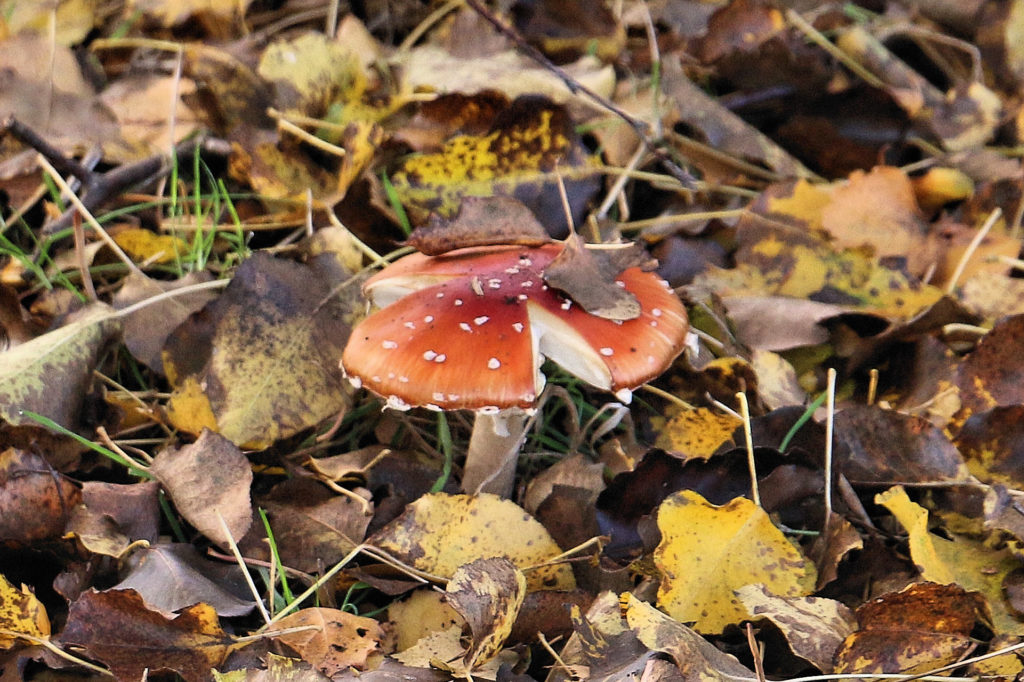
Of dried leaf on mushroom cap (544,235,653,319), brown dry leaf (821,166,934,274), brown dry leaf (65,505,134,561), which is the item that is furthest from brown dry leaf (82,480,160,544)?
brown dry leaf (821,166,934,274)

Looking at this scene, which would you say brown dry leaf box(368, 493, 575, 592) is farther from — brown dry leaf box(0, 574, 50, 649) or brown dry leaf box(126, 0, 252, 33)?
brown dry leaf box(126, 0, 252, 33)

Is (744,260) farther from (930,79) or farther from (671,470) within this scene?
(930,79)

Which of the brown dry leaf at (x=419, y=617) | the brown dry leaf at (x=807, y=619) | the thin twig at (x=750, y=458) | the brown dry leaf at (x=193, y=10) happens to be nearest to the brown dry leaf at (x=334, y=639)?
the brown dry leaf at (x=419, y=617)

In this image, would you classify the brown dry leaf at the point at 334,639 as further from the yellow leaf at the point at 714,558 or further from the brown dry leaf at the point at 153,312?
the brown dry leaf at the point at 153,312

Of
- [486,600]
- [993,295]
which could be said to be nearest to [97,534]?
[486,600]

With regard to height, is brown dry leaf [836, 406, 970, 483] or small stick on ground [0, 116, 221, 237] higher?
small stick on ground [0, 116, 221, 237]

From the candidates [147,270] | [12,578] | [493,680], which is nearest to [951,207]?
[493,680]

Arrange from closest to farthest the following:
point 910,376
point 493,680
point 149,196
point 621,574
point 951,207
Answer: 1. point 493,680
2. point 621,574
3. point 910,376
4. point 149,196
5. point 951,207

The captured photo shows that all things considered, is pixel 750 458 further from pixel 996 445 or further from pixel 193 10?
pixel 193 10
